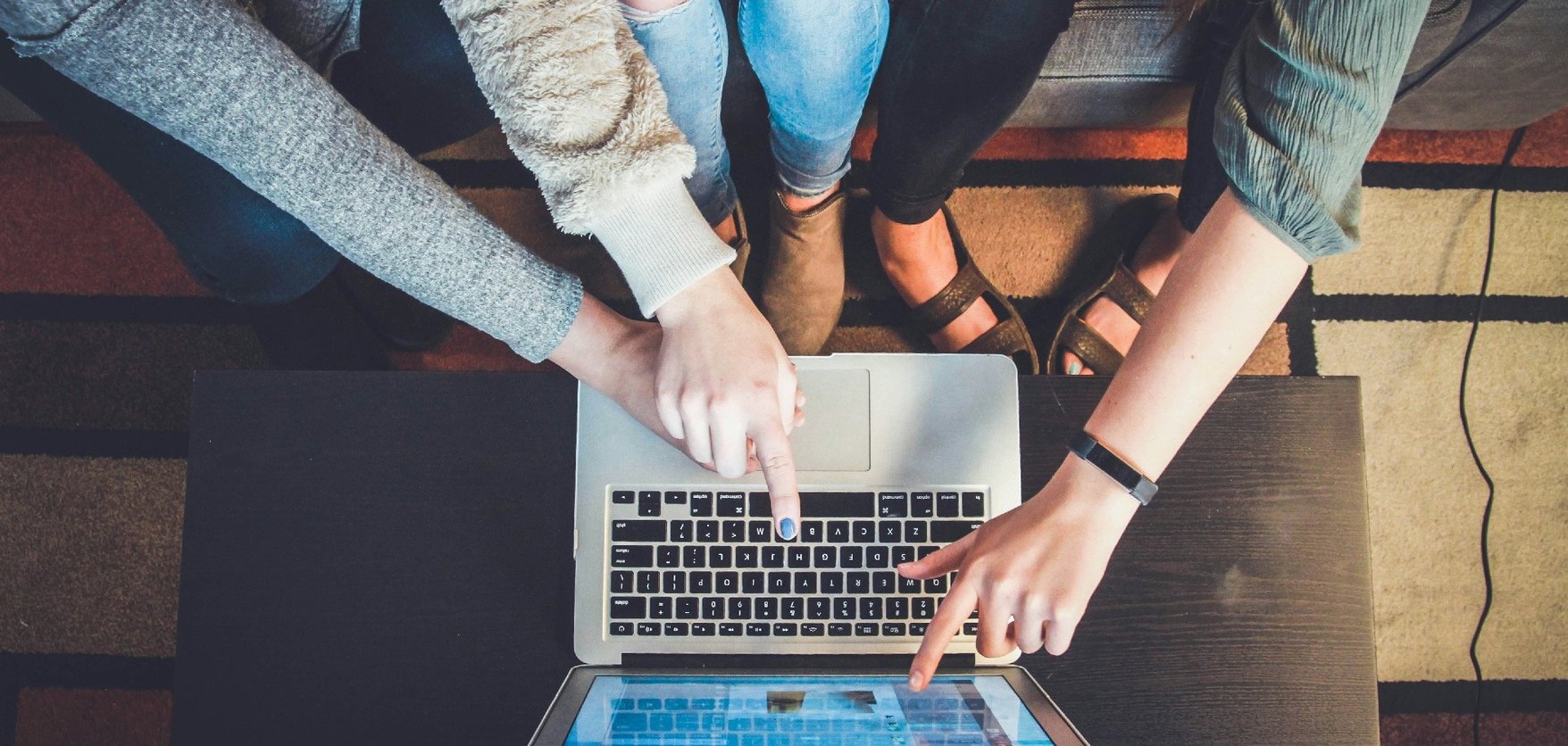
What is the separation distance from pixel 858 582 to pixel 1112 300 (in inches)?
25.9

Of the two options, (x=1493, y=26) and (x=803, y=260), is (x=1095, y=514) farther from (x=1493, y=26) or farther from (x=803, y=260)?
(x=1493, y=26)

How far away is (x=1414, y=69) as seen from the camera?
3.01ft

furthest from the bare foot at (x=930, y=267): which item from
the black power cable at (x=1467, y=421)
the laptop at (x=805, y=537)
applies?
the black power cable at (x=1467, y=421)

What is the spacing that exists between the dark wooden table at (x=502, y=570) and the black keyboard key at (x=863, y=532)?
14 centimetres

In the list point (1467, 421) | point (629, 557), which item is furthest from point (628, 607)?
point (1467, 421)

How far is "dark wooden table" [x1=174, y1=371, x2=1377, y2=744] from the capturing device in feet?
2.09

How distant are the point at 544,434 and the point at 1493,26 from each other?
112 centimetres

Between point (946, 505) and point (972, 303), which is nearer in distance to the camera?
point (946, 505)

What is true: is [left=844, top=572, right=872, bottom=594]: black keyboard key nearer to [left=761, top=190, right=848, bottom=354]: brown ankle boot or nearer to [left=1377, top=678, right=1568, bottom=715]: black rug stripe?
[left=761, top=190, right=848, bottom=354]: brown ankle boot

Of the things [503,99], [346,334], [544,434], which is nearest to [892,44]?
[503,99]

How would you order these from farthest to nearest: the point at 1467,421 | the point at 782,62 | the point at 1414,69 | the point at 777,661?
the point at 1467,421
the point at 1414,69
the point at 782,62
the point at 777,661

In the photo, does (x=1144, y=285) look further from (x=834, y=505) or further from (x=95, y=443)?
(x=95, y=443)

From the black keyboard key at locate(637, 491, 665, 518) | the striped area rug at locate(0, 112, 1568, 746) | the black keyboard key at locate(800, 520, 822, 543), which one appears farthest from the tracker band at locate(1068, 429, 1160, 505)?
the striped area rug at locate(0, 112, 1568, 746)

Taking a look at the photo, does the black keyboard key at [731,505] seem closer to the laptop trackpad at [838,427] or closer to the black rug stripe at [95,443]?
the laptop trackpad at [838,427]
